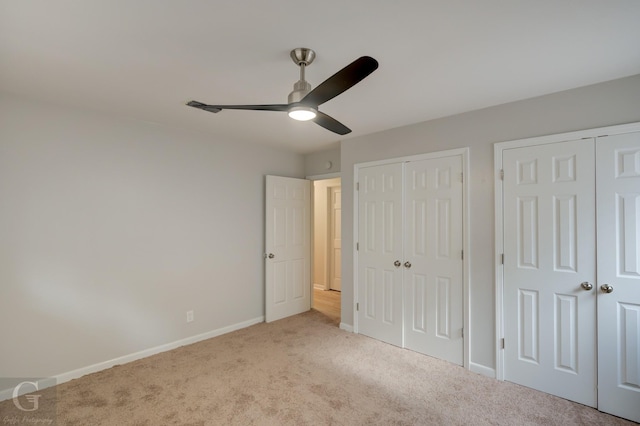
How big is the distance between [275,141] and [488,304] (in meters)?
3.01

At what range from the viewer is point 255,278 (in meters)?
4.17

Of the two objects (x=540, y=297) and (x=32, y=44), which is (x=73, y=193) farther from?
(x=540, y=297)

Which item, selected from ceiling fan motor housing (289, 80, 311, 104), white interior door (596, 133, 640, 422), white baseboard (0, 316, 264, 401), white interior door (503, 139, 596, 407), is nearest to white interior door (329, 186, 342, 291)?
white baseboard (0, 316, 264, 401)

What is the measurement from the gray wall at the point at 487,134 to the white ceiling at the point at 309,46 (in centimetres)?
13

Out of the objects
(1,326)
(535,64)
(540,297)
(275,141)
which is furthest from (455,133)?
(1,326)

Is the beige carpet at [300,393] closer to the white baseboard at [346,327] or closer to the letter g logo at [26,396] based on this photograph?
the letter g logo at [26,396]

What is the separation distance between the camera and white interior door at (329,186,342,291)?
→ 242 inches

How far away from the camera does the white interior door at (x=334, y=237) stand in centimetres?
615

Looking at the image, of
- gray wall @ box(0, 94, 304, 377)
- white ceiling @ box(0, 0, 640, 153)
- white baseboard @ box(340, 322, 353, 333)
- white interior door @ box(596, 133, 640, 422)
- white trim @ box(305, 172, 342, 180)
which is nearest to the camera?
white ceiling @ box(0, 0, 640, 153)

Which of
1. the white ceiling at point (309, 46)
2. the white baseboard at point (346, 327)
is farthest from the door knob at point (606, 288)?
the white baseboard at point (346, 327)

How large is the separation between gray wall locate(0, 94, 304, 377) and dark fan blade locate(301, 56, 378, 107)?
231 cm

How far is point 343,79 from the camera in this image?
58.6 inches

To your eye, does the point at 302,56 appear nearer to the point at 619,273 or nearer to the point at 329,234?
the point at 619,273

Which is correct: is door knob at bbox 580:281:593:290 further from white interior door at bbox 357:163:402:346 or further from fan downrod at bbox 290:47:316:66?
fan downrod at bbox 290:47:316:66
